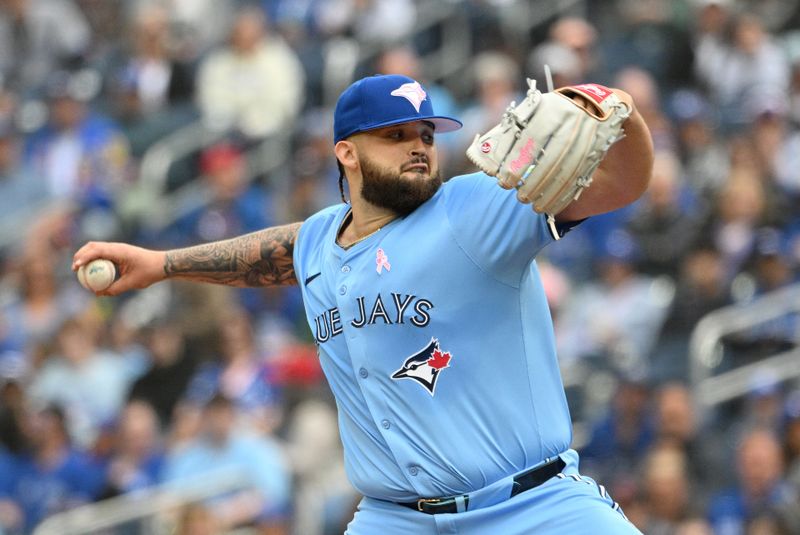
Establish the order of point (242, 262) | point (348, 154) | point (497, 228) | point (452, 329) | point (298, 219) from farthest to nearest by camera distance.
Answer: point (298, 219)
point (242, 262)
point (348, 154)
point (452, 329)
point (497, 228)

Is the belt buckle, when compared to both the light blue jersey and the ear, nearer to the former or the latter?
the light blue jersey

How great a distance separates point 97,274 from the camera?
5.16 meters

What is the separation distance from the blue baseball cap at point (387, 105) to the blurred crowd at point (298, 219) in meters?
4.08

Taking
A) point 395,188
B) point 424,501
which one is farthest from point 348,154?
point 424,501

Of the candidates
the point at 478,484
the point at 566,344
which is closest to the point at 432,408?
the point at 478,484

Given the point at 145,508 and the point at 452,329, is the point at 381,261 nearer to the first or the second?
the point at 452,329

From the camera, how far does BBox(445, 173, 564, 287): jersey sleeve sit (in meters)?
4.30

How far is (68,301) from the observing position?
11.1 meters

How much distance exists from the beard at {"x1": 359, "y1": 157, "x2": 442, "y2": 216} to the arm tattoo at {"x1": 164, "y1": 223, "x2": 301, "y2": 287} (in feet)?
2.13

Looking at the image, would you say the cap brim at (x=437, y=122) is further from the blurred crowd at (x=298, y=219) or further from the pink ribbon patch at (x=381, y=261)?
the blurred crowd at (x=298, y=219)

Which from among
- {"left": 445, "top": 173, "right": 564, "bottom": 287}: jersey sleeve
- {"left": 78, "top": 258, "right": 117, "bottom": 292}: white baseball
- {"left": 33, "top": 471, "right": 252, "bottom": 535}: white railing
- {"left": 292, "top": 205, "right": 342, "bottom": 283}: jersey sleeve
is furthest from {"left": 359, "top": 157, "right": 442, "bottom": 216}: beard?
{"left": 33, "top": 471, "right": 252, "bottom": 535}: white railing

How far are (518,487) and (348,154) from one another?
125cm

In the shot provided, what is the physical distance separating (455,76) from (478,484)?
9.20m

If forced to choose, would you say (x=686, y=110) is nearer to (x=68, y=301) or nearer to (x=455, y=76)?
(x=455, y=76)
